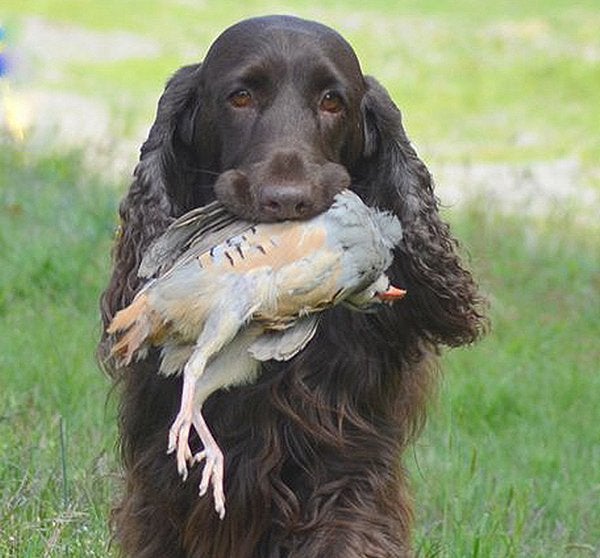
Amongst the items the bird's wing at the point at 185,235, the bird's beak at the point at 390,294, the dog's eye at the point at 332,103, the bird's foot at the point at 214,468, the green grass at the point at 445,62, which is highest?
the dog's eye at the point at 332,103

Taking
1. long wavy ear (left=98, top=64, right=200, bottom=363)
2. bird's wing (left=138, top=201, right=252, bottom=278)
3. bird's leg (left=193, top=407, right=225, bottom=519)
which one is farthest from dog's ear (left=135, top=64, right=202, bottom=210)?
bird's leg (left=193, top=407, right=225, bottom=519)

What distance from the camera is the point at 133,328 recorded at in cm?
395

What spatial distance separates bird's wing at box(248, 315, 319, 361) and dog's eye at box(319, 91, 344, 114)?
613 millimetres

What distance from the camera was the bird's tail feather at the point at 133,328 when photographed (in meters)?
3.93

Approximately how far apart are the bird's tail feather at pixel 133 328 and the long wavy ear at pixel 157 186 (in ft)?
1.28

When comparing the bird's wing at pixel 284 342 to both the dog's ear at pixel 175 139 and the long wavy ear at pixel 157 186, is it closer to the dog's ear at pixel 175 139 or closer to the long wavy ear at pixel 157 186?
the long wavy ear at pixel 157 186

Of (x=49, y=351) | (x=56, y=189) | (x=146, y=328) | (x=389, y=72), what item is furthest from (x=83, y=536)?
(x=389, y=72)

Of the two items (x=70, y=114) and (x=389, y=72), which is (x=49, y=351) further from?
(x=389, y=72)

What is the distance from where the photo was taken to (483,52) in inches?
864

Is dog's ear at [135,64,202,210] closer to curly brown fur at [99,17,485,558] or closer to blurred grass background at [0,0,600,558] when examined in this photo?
curly brown fur at [99,17,485,558]

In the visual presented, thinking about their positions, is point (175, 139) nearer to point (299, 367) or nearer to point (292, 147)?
point (292, 147)

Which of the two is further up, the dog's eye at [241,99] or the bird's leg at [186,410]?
the dog's eye at [241,99]

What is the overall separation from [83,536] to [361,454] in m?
1.14

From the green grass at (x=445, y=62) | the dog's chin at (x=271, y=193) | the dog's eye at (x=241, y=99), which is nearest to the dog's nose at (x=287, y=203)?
the dog's chin at (x=271, y=193)
